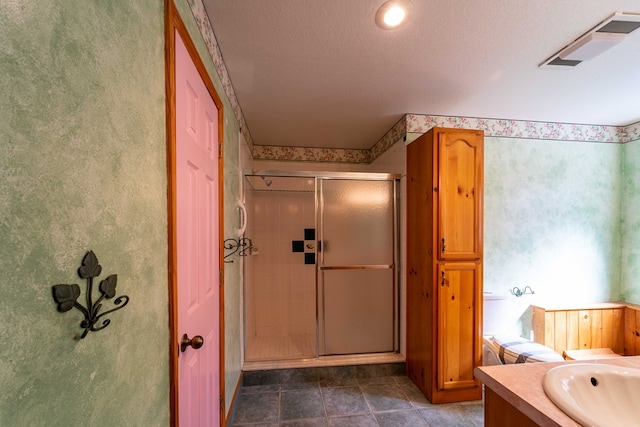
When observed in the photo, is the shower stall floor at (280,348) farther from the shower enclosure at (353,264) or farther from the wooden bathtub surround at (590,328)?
the wooden bathtub surround at (590,328)

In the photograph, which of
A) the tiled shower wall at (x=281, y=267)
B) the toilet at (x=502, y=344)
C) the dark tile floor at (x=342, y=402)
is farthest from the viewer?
the tiled shower wall at (x=281, y=267)

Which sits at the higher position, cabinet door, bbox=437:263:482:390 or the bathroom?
the bathroom

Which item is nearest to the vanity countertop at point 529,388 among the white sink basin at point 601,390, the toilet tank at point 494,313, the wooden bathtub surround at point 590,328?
the white sink basin at point 601,390

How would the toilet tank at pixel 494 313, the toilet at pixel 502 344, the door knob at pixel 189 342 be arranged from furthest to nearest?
the toilet tank at pixel 494 313 → the toilet at pixel 502 344 → the door knob at pixel 189 342

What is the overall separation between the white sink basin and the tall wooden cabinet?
1.04m

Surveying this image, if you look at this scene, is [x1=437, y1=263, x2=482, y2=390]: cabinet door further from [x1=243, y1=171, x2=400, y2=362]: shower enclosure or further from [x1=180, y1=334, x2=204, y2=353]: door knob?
[x1=180, y1=334, x2=204, y2=353]: door knob

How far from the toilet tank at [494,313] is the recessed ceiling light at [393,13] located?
230cm

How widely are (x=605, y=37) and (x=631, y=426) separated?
182 centimetres

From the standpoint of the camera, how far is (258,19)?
131 centimetres

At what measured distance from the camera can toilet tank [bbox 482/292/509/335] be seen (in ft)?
7.76

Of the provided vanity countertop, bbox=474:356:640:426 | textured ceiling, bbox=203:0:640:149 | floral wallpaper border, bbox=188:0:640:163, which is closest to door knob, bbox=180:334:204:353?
vanity countertop, bbox=474:356:640:426

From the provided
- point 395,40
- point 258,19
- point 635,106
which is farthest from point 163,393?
point 635,106

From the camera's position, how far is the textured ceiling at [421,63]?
1.26 metres

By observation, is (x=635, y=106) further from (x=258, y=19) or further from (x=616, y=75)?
(x=258, y=19)
